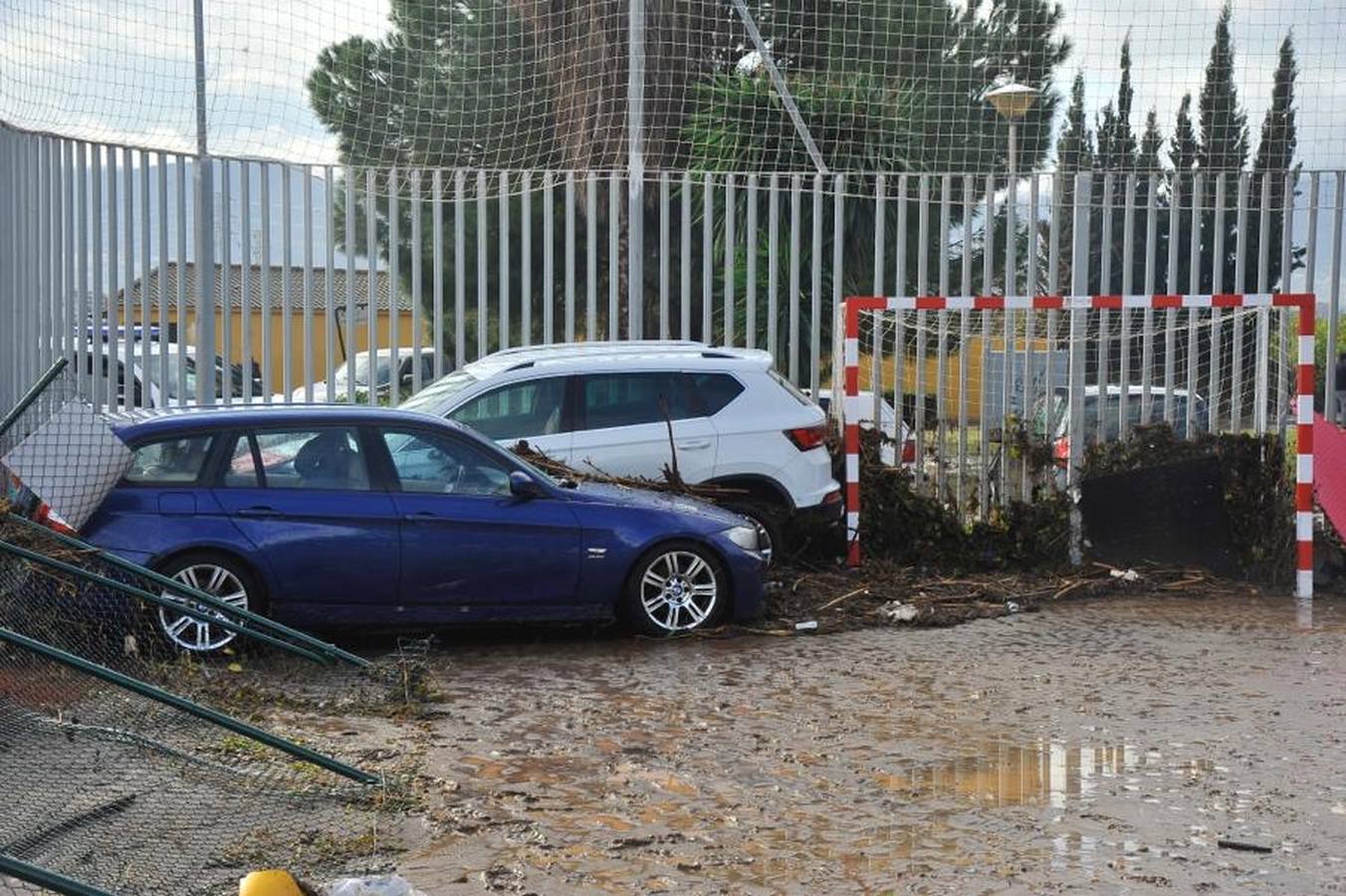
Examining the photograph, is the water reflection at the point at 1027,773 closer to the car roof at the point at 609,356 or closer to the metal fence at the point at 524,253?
the car roof at the point at 609,356

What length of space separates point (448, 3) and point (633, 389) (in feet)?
16.6

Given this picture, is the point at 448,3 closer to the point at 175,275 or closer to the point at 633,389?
the point at 175,275

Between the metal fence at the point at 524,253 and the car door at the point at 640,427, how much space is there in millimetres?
1368

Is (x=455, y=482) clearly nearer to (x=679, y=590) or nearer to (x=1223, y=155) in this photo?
(x=679, y=590)

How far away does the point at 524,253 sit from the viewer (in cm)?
1322

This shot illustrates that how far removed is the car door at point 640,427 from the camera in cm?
1188

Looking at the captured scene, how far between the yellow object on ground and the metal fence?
305 inches

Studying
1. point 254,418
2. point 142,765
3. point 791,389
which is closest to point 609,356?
point 791,389

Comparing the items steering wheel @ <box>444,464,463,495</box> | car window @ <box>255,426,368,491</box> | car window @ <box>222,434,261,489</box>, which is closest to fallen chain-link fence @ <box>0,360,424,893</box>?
car window @ <box>222,434,261,489</box>

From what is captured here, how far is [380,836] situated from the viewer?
617 centimetres

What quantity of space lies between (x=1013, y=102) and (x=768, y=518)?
4.26 metres

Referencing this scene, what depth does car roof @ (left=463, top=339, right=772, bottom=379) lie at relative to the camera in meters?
11.9

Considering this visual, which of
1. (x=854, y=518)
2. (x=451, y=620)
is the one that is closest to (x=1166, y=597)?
(x=854, y=518)

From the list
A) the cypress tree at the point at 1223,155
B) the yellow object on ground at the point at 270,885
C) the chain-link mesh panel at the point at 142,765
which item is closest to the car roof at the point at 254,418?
the chain-link mesh panel at the point at 142,765
